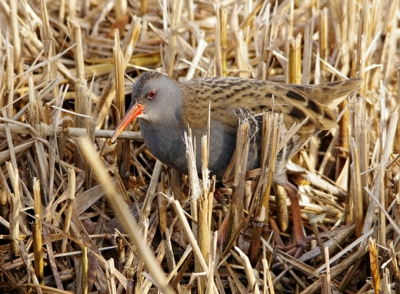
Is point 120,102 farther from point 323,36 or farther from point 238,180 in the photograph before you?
point 323,36

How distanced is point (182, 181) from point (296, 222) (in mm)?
743

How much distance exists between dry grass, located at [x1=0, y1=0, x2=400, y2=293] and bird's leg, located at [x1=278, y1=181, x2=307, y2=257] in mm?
74

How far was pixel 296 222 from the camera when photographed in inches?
162

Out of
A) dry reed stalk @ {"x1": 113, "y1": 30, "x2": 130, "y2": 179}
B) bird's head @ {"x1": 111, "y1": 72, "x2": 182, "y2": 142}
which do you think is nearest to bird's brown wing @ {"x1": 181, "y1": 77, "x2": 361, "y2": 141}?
bird's head @ {"x1": 111, "y1": 72, "x2": 182, "y2": 142}

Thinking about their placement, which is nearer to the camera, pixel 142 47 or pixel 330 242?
pixel 330 242

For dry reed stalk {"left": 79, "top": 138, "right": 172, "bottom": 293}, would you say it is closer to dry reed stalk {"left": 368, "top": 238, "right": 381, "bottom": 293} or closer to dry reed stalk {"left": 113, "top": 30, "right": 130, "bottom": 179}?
dry reed stalk {"left": 368, "top": 238, "right": 381, "bottom": 293}

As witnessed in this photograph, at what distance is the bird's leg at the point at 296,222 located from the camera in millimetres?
4063

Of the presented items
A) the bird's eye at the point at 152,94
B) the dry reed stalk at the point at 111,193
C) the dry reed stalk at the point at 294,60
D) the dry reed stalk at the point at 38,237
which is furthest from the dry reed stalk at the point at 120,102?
the dry reed stalk at the point at 111,193

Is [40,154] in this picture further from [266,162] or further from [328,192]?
[328,192]

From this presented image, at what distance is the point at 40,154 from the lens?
390 cm

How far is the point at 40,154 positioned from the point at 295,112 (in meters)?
1.53

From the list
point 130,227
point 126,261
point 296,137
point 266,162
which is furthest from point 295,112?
point 130,227

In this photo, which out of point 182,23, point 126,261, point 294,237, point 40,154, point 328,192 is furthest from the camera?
point 182,23

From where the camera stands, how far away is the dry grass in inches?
137
